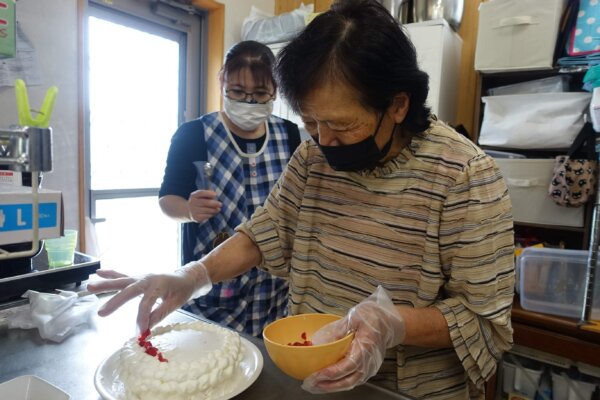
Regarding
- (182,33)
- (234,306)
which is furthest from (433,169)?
(182,33)

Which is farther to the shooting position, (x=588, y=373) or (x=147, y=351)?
(x=588, y=373)

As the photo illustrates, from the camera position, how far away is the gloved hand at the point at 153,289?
0.84m

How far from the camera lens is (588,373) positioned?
1882mm

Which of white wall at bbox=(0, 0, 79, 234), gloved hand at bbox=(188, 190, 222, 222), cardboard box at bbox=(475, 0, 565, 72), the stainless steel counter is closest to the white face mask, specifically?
gloved hand at bbox=(188, 190, 222, 222)

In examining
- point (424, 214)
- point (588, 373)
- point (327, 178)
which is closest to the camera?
point (424, 214)

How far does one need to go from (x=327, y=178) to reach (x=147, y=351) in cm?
54

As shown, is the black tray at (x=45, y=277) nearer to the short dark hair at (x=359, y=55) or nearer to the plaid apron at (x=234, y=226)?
the plaid apron at (x=234, y=226)

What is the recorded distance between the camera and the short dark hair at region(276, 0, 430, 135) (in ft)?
2.56

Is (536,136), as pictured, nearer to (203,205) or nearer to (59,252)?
(203,205)

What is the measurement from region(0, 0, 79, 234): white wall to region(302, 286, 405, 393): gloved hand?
6.16 feet

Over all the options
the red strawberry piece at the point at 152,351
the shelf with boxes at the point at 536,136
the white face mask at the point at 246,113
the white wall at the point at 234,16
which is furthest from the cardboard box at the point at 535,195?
the white wall at the point at 234,16

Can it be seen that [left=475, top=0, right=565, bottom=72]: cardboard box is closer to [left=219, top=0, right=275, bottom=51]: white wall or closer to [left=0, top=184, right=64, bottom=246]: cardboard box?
[left=219, top=0, right=275, bottom=51]: white wall

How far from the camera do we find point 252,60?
1.50m

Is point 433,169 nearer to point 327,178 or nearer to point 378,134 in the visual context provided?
point 378,134
